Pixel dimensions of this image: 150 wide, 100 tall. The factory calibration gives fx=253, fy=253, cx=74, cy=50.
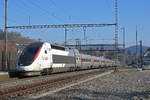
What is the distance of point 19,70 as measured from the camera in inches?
890

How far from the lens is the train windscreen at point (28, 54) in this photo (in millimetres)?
22875

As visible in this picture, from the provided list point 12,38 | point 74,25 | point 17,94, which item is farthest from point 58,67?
point 12,38

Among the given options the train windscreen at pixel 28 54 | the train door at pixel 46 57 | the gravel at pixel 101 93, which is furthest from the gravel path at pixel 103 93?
the train door at pixel 46 57

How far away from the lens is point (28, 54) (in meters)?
23.5

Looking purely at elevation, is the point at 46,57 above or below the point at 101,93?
above

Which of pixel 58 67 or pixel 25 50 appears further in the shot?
pixel 58 67

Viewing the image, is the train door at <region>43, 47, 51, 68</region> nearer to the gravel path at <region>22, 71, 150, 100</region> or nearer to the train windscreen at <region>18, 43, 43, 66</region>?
the train windscreen at <region>18, 43, 43, 66</region>

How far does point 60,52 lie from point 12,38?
75157 millimetres

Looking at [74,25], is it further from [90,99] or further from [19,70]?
[90,99]

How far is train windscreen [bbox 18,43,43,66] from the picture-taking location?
22.9 m

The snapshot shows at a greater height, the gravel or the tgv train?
→ the tgv train

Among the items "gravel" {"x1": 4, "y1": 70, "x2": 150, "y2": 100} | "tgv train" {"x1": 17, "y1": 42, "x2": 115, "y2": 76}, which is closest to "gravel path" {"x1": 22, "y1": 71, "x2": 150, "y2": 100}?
"gravel" {"x1": 4, "y1": 70, "x2": 150, "y2": 100}

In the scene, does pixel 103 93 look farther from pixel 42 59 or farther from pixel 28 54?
pixel 42 59

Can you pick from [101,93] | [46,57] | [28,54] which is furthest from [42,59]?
[101,93]
